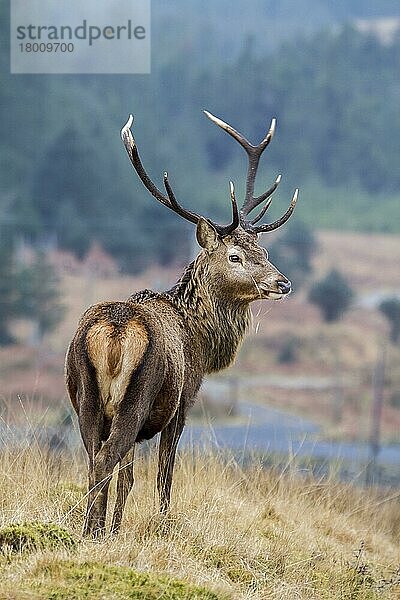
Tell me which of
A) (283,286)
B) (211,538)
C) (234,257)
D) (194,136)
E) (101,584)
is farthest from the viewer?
(194,136)

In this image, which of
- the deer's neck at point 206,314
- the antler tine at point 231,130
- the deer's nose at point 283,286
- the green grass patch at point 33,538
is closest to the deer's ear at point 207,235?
the deer's neck at point 206,314

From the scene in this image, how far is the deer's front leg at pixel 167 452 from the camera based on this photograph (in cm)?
850

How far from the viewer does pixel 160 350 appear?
7.92 meters

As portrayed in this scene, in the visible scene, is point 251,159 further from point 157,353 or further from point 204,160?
point 204,160

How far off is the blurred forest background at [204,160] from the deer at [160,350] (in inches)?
967

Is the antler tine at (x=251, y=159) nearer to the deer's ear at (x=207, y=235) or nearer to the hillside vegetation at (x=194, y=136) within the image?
the deer's ear at (x=207, y=235)

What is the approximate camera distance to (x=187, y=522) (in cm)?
877

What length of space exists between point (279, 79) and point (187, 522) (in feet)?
221

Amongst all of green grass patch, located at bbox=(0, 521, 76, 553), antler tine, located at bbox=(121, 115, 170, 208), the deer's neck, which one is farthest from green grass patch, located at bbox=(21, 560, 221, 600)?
antler tine, located at bbox=(121, 115, 170, 208)

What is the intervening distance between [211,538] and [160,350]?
1.45m

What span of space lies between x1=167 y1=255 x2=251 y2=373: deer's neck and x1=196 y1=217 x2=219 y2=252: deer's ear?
4.1 inches

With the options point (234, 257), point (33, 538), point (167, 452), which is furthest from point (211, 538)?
point (234, 257)

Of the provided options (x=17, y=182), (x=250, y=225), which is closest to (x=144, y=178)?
(x=250, y=225)

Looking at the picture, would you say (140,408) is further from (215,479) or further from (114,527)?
(215,479)
